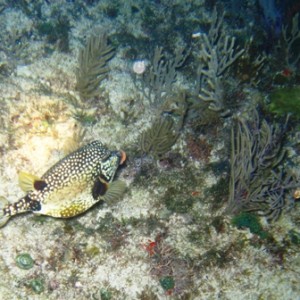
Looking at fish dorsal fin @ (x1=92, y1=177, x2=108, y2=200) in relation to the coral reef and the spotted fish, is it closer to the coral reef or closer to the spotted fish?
the spotted fish

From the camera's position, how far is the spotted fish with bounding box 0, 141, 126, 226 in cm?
430

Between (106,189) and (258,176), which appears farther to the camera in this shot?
(258,176)

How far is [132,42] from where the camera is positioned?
8.73m

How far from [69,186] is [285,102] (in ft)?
17.1

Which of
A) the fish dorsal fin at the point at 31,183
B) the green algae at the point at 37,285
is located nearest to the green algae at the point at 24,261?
the green algae at the point at 37,285

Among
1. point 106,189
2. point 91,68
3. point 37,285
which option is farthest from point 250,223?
point 91,68

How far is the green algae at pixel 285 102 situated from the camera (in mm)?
6605

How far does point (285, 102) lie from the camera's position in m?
6.78

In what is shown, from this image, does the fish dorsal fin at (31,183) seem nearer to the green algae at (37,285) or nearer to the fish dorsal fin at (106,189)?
the fish dorsal fin at (106,189)

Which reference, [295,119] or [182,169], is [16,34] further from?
[295,119]

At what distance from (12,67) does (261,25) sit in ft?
24.8

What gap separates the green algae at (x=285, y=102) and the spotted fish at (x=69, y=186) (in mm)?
4200

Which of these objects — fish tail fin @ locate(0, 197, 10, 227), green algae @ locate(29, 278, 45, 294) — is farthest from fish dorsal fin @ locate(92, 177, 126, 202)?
green algae @ locate(29, 278, 45, 294)

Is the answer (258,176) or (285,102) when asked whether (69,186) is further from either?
(285,102)
